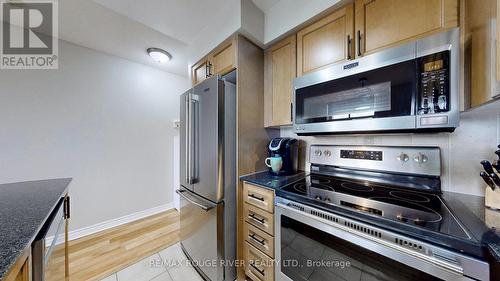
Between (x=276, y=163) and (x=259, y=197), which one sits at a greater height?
(x=276, y=163)

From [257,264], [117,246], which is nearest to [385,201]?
[257,264]

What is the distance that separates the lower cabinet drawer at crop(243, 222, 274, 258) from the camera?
1.19 metres

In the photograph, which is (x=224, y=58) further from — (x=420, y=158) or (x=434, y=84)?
(x=420, y=158)

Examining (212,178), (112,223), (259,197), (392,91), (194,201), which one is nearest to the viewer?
(392,91)

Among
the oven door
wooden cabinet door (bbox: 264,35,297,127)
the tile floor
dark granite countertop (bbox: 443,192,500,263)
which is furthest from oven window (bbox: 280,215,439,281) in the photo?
the tile floor

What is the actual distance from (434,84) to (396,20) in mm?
432

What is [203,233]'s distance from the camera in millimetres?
1492

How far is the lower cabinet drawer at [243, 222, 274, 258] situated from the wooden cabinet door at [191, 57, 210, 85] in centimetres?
155

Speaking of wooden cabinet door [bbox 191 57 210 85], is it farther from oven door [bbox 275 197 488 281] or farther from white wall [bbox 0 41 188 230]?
oven door [bbox 275 197 488 281]

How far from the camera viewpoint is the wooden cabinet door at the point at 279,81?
146 cm

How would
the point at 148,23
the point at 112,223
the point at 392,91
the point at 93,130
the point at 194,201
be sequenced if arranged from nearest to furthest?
the point at 392,91, the point at 194,201, the point at 148,23, the point at 93,130, the point at 112,223

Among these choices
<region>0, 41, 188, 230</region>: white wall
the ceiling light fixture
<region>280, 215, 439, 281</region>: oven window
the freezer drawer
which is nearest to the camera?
<region>280, 215, 439, 281</region>: oven window

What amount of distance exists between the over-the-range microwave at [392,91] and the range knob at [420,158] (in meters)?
0.20

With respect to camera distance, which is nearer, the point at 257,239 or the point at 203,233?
the point at 257,239
